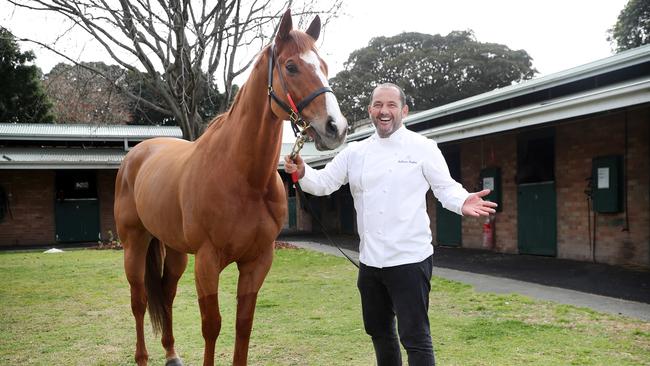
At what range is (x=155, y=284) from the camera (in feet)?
13.8

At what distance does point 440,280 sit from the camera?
7.98 meters

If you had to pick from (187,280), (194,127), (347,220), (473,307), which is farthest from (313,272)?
(347,220)

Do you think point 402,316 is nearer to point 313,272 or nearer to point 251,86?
point 251,86

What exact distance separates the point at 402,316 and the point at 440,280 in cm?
570

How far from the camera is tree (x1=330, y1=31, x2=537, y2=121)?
Result: 35906mm

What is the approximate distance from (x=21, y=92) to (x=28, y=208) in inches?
466

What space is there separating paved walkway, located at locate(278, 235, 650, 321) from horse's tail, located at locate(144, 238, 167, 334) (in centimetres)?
457

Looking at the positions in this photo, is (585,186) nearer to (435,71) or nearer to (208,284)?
(208,284)

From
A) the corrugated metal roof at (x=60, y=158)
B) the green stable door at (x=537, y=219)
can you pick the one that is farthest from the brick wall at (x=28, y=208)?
the green stable door at (x=537, y=219)

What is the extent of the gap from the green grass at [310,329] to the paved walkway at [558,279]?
1.44 feet

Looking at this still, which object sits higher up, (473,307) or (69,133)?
(69,133)

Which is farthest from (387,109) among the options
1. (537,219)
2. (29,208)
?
(29,208)

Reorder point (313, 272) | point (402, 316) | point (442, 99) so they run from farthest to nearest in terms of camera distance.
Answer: point (442, 99)
point (313, 272)
point (402, 316)

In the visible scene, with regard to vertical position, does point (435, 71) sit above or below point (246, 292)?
above
